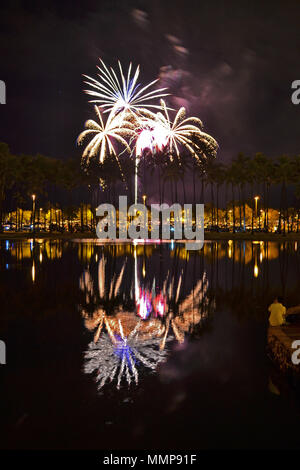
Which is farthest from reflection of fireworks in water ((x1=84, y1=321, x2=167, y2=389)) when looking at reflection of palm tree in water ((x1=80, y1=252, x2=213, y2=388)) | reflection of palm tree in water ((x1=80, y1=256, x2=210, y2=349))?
reflection of palm tree in water ((x1=80, y1=256, x2=210, y2=349))

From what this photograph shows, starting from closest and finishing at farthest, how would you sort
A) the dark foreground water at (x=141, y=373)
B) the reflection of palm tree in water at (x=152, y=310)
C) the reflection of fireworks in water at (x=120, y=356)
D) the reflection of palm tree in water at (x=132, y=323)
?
the dark foreground water at (x=141, y=373) → the reflection of fireworks in water at (x=120, y=356) → the reflection of palm tree in water at (x=132, y=323) → the reflection of palm tree in water at (x=152, y=310)

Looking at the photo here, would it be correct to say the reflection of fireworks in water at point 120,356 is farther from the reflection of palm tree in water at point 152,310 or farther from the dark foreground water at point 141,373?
the reflection of palm tree in water at point 152,310

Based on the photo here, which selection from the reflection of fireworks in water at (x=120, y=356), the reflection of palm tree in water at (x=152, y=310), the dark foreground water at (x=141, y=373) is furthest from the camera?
the reflection of palm tree in water at (x=152, y=310)

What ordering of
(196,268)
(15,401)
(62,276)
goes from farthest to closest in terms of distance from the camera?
1. (196,268)
2. (62,276)
3. (15,401)

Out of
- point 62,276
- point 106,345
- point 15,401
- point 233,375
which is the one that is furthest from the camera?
point 62,276

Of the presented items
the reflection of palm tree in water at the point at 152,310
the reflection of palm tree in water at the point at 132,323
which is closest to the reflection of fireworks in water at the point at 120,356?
the reflection of palm tree in water at the point at 132,323

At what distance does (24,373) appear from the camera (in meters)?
9.77

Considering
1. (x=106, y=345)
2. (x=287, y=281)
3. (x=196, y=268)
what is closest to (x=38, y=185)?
(x=196, y=268)

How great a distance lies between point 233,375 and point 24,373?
193 inches

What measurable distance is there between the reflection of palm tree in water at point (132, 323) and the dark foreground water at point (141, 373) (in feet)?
0.13

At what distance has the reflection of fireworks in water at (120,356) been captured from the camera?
955 centimetres

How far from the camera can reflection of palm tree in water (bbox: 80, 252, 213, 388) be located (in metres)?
10.3

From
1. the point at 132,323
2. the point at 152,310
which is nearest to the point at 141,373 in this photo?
the point at 132,323
